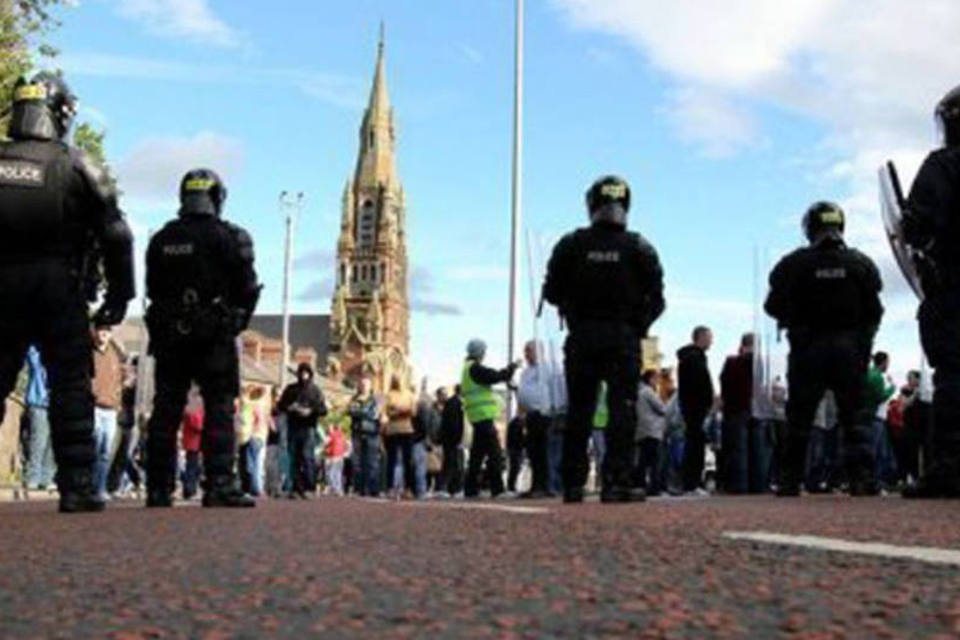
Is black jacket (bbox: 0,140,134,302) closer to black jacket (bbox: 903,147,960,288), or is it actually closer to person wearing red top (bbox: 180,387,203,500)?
black jacket (bbox: 903,147,960,288)

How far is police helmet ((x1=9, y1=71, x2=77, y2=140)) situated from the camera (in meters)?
7.47

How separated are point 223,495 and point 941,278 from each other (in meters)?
4.56

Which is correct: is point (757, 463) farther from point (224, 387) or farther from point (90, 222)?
point (90, 222)

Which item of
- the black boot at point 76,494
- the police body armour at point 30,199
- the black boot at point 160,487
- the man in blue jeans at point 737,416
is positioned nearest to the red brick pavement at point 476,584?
the black boot at point 76,494

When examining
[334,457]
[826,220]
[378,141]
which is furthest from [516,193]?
[378,141]

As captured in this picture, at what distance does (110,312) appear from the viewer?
26.1ft

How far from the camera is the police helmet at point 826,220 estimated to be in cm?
1045

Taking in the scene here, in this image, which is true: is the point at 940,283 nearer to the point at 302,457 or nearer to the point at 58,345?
the point at 58,345

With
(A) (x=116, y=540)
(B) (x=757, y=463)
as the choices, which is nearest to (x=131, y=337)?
(B) (x=757, y=463)

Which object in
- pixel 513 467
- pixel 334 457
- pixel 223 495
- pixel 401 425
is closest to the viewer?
pixel 223 495

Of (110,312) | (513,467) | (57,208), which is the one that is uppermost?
(57,208)

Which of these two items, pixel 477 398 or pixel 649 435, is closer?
pixel 649 435

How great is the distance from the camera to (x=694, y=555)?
362 cm

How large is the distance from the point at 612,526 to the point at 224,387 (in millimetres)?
4435
